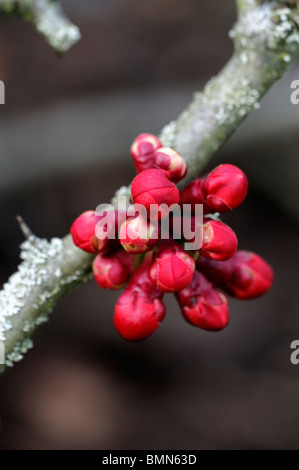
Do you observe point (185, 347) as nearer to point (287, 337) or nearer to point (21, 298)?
point (287, 337)

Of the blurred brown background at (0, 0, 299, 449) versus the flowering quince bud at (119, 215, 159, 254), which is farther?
the blurred brown background at (0, 0, 299, 449)

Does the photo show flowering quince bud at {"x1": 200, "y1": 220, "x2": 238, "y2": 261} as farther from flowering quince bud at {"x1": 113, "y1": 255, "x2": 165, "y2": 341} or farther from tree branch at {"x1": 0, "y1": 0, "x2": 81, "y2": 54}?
tree branch at {"x1": 0, "y1": 0, "x2": 81, "y2": 54}

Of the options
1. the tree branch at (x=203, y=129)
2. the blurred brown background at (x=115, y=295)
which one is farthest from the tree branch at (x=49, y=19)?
the blurred brown background at (x=115, y=295)

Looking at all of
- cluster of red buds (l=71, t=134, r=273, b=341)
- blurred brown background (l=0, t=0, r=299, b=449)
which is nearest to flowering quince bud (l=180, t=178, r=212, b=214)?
cluster of red buds (l=71, t=134, r=273, b=341)

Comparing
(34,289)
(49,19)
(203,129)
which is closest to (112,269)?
(34,289)

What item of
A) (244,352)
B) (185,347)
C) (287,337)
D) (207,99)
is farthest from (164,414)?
(207,99)

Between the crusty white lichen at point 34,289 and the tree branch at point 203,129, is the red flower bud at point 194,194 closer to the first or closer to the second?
the tree branch at point 203,129

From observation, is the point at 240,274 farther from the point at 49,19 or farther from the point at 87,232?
the point at 49,19
